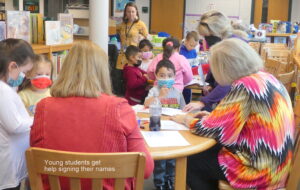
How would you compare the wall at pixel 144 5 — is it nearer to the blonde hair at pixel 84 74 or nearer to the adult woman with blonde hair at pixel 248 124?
the adult woman with blonde hair at pixel 248 124

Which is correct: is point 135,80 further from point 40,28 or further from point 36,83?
point 36,83

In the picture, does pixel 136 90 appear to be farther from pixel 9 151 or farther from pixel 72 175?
pixel 72 175

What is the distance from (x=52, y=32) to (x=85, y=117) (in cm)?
306

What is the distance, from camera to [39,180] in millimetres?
1674

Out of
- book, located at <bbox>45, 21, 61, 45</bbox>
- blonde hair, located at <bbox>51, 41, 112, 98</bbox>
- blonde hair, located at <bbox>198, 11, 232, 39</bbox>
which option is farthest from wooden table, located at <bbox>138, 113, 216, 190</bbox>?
book, located at <bbox>45, 21, 61, 45</bbox>

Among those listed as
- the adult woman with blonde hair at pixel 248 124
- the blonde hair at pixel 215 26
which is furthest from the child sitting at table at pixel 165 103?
the adult woman with blonde hair at pixel 248 124

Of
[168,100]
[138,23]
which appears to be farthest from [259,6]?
[168,100]

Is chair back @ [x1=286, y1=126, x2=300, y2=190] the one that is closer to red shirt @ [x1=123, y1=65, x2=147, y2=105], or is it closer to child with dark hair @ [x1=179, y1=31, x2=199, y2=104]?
red shirt @ [x1=123, y1=65, x2=147, y2=105]

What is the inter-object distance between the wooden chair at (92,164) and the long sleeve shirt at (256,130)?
31.6 inches

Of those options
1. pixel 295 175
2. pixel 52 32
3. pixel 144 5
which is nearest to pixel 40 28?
pixel 52 32

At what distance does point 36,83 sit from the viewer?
284cm

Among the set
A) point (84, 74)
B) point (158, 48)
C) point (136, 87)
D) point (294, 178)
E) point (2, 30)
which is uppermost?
point (2, 30)

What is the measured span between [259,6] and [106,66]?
1035cm

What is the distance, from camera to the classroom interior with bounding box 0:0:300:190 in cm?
161
